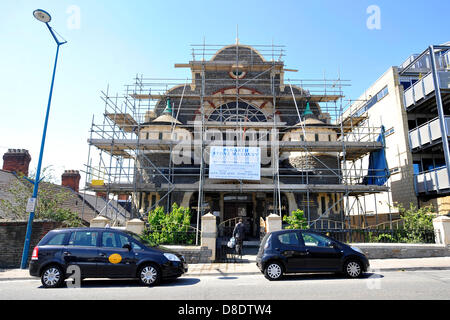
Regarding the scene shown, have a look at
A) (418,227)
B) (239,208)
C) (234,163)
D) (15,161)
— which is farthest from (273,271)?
(15,161)

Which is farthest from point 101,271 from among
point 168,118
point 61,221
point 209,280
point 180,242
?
point 168,118

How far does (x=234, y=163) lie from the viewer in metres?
15.1

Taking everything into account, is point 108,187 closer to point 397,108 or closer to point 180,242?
point 180,242

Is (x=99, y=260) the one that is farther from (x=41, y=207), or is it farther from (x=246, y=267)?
(x=41, y=207)

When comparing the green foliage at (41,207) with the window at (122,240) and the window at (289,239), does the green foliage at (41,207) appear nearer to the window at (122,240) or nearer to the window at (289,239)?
the window at (122,240)

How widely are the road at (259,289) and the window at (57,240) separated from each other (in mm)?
1140

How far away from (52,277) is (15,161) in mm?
16198

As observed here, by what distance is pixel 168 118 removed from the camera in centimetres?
1889

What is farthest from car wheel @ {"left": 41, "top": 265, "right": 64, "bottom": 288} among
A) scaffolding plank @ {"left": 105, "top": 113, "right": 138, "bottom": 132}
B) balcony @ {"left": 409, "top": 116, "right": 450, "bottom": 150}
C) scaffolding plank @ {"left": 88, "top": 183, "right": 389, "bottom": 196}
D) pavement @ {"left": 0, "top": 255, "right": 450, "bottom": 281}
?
balcony @ {"left": 409, "top": 116, "right": 450, "bottom": 150}

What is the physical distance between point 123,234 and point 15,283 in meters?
3.77

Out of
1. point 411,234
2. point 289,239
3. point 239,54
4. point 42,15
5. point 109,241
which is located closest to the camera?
point 109,241

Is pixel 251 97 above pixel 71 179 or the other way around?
above
